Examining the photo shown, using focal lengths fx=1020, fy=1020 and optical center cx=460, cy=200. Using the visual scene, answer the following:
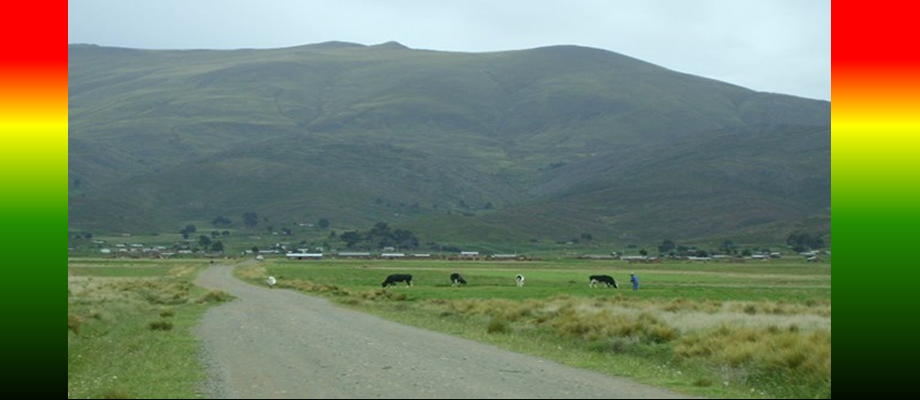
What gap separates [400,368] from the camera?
63.7 ft

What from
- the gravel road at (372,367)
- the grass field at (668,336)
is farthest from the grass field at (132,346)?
the grass field at (668,336)

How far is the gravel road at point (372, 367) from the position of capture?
636 inches

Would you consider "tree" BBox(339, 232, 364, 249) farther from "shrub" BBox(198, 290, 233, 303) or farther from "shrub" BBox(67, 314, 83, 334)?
"shrub" BBox(67, 314, 83, 334)

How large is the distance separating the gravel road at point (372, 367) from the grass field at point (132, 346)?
0.67 meters

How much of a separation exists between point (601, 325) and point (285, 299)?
77.8 feet

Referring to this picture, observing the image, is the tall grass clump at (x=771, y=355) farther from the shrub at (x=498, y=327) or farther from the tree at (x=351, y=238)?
the tree at (x=351, y=238)

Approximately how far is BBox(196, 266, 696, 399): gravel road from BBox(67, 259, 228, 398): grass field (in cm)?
67

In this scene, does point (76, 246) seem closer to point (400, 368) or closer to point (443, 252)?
point (443, 252)

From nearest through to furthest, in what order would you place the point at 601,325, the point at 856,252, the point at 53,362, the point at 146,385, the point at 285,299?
the point at 856,252 → the point at 53,362 → the point at 146,385 → the point at 601,325 → the point at 285,299

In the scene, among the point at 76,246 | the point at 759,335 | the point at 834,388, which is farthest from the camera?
the point at 76,246

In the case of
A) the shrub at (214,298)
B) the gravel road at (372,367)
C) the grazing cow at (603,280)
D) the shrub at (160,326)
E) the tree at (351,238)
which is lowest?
the tree at (351,238)

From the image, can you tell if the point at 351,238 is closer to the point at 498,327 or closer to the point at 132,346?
the point at 498,327

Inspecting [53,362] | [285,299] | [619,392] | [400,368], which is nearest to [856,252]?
[619,392]

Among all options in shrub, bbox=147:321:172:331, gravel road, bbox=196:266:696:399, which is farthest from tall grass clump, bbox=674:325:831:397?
shrub, bbox=147:321:172:331
